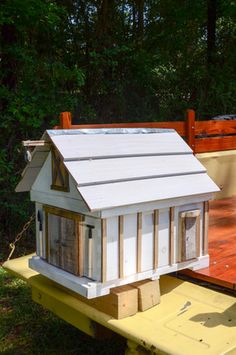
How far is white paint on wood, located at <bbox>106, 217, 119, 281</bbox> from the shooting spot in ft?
7.48

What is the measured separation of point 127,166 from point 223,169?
115 inches

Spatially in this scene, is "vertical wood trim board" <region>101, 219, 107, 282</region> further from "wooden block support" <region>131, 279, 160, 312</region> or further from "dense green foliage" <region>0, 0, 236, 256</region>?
"dense green foliage" <region>0, 0, 236, 256</region>

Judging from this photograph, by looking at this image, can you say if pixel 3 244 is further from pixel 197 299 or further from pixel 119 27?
pixel 119 27

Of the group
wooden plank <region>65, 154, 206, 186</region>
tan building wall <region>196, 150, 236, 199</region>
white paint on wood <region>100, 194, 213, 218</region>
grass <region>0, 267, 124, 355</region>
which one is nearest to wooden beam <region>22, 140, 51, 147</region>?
wooden plank <region>65, 154, 206, 186</region>

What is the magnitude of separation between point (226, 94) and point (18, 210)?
497cm

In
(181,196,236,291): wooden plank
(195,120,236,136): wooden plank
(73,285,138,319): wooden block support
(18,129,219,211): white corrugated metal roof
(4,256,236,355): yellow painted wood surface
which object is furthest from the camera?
(195,120,236,136): wooden plank

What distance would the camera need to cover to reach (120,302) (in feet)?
7.65

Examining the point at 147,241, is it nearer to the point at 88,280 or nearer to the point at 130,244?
the point at 130,244

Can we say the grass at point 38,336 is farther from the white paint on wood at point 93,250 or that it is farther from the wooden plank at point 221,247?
the white paint on wood at point 93,250

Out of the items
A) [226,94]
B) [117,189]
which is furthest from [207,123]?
[226,94]

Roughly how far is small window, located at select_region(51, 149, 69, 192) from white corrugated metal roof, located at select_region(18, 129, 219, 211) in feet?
0.46

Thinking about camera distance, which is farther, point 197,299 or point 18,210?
point 18,210

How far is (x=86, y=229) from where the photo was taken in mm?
2336

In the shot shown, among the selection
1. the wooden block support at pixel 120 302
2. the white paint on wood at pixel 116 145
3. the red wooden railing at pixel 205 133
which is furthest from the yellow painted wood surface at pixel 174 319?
the red wooden railing at pixel 205 133
